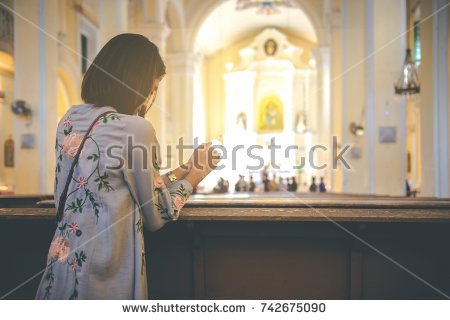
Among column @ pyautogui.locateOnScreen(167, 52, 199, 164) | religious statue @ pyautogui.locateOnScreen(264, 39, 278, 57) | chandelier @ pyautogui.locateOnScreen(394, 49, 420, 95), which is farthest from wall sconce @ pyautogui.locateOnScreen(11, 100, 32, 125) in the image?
religious statue @ pyautogui.locateOnScreen(264, 39, 278, 57)

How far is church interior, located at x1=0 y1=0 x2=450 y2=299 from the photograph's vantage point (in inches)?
94.1

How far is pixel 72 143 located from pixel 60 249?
1.26ft

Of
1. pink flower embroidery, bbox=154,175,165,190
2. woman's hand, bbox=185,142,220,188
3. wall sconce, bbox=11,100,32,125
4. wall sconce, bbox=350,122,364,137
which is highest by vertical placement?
wall sconce, bbox=11,100,32,125

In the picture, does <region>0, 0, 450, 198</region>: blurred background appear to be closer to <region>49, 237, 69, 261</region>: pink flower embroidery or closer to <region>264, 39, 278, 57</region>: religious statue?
<region>264, 39, 278, 57</region>: religious statue

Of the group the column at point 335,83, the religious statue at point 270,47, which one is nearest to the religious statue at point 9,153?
the column at point 335,83

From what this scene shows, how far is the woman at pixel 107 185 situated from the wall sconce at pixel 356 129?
6.85m

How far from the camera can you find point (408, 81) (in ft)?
18.8

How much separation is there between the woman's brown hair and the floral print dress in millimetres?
67

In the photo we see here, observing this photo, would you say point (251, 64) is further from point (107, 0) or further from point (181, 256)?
point (181, 256)

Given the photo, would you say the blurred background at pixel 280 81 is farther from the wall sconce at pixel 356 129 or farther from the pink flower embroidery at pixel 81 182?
the pink flower embroidery at pixel 81 182

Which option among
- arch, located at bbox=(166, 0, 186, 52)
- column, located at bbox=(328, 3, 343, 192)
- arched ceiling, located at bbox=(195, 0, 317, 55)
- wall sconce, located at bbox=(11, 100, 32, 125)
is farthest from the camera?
arched ceiling, located at bbox=(195, 0, 317, 55)

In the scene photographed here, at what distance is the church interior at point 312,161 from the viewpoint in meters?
2.39

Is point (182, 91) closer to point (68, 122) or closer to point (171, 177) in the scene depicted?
point (171, 177)

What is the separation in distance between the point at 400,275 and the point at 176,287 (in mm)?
1214
